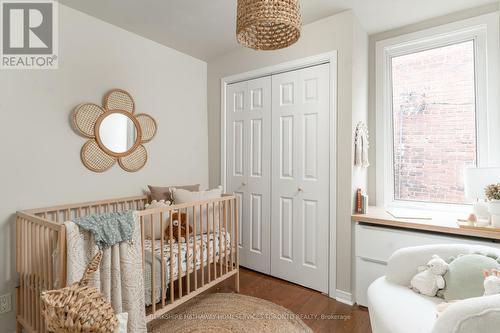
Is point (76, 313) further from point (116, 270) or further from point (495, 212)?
point (495, 212)

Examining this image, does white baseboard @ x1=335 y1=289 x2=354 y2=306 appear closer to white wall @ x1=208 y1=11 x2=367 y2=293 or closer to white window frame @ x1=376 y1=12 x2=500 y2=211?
white wall @ x1=208 y1=11 x2=367 y2=293

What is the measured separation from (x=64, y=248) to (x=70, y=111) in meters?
1.21

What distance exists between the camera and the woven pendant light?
1248 millimetres

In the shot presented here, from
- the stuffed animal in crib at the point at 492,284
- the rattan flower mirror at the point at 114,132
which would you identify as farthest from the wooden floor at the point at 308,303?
the rattan flower mirror at the point at 114,132

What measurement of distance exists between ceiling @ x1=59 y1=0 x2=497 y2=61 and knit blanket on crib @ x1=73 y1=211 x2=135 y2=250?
164 cm

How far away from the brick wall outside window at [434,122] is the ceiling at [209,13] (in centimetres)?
39

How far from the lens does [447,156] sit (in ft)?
7.60

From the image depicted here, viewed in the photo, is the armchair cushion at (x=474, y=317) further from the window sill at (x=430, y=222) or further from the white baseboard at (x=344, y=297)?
the white baseboard at (x=344, y=297)

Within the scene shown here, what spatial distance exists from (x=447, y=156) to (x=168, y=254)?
2.47 meters

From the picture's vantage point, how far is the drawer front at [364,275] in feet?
6.75

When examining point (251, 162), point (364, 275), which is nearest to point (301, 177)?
point (251, 162)

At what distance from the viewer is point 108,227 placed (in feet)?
4.77

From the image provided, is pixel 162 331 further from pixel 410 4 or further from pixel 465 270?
pixel 410 4

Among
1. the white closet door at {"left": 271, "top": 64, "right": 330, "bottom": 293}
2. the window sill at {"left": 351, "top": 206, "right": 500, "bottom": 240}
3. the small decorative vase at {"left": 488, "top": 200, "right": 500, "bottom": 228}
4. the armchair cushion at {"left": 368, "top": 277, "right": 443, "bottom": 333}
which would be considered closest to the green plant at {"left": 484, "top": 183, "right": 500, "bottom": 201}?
the small decorative vase at {"left": 488, "top": 200, "right": 500, "bottom": 228}
